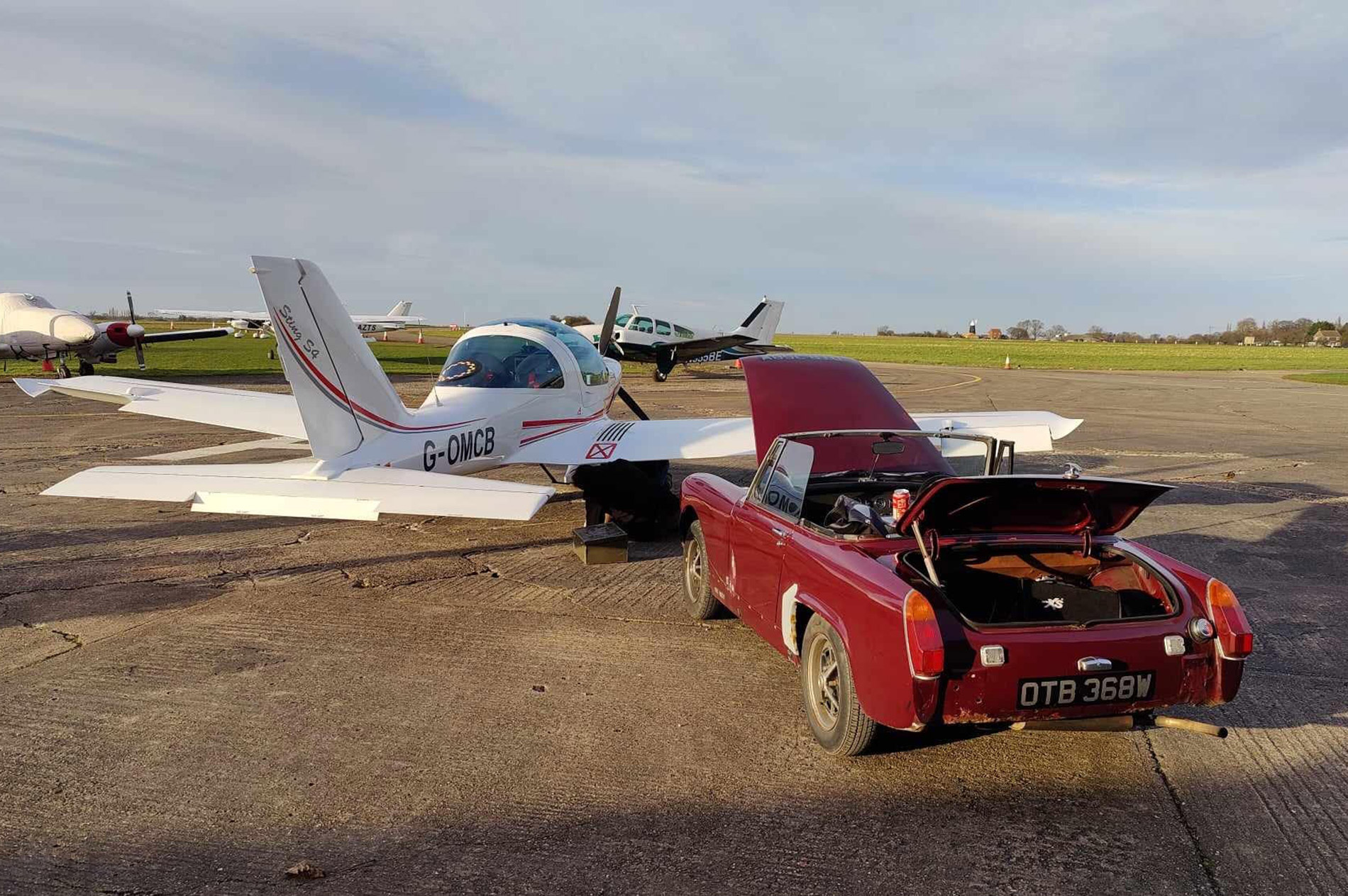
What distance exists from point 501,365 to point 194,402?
391 centimetres

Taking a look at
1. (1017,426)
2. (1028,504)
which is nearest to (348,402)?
(1028,504)

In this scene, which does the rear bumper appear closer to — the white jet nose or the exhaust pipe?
the exhaust pipe

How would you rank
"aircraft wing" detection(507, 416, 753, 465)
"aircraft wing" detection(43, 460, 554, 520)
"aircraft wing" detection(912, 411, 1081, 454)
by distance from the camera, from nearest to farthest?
"aircraft wing" detection(43, 460, 554, 520), "aircraft wing" detection(912, 411, 1081, 454), "aircraft wing" detection(507, 416, 753, 465)

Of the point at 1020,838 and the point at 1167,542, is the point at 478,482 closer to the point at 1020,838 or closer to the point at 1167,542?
the point at 1020,838

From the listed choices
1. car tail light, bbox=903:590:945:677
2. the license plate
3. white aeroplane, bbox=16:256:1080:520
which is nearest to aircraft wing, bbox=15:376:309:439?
white aeroplane, bbox=16:256:1080:520

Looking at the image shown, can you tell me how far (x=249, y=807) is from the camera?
3572 mm

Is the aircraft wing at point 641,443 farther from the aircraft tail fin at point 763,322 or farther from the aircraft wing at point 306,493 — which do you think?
the aircraft tail fin at point 763,322

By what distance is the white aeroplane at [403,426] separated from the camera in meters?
5.84

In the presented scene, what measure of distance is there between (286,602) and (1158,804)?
554 cm

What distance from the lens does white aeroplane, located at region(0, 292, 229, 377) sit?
2845cm

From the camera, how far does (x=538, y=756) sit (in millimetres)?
4027

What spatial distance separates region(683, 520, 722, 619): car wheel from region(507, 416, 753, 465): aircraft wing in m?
2.67

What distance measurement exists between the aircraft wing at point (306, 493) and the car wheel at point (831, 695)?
6.77ft

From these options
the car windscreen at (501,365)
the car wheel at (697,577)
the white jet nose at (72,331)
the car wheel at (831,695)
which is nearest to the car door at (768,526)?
the car wheel at (831,695)
